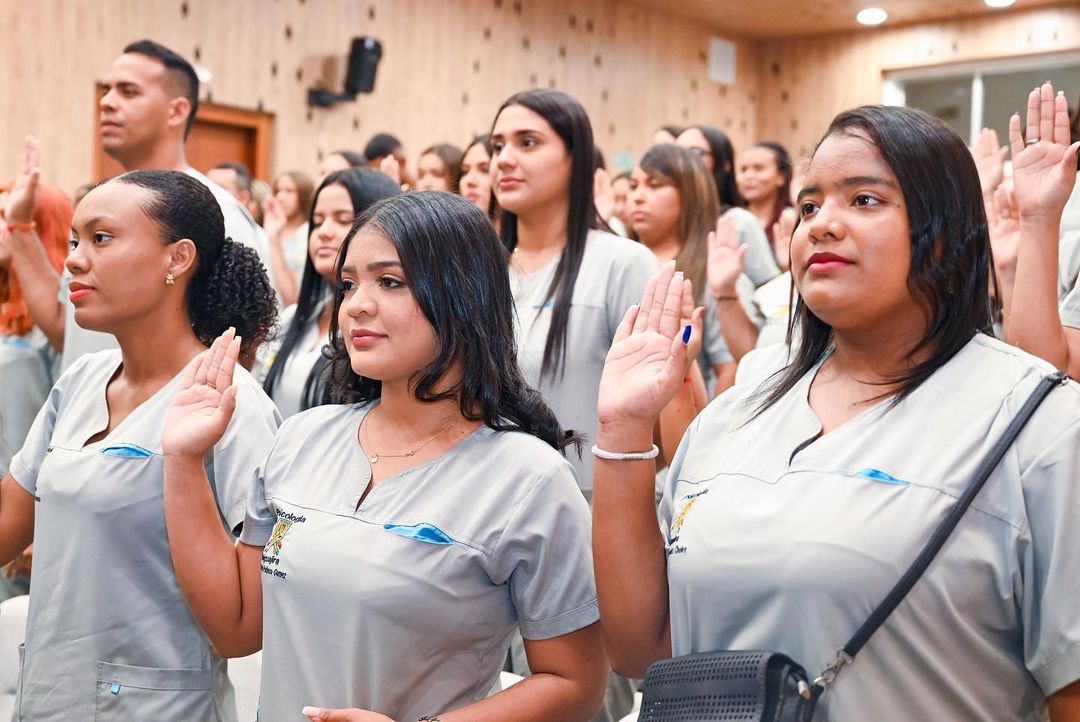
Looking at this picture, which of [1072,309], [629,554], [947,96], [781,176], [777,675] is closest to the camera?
[777,675]

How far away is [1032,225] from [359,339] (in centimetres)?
111

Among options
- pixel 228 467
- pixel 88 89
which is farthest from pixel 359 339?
pixel 88 89

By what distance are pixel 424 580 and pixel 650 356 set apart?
1.40 feet

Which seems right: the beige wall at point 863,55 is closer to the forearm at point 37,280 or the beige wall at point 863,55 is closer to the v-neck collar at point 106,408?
the forearm at point 37,280

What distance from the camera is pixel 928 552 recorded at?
1.29 m

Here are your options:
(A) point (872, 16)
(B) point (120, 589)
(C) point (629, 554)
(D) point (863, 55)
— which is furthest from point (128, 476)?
(D) point (863, 55)

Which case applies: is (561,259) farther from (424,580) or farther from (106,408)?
(424,580)

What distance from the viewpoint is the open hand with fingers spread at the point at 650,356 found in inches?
59.4

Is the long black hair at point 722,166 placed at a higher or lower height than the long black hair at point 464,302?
higher

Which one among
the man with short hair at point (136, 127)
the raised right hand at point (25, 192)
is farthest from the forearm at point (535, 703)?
the raised right hand at point (25, 192)

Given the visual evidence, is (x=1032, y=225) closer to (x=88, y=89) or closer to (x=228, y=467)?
(x=228, y=467)

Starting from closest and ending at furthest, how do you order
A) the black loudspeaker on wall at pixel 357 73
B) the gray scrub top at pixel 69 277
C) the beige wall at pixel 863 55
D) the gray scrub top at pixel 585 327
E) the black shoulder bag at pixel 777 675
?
the black shoulder bag at pixel 777 675 → the gray scrub top at pixel 585 327 → the gray scrub top at pixel 69 277 → the black loudspeaker on wall at pixel 357 73 → the beige wall at pixel 863 55

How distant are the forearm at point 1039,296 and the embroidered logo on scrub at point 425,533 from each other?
1.02 metres

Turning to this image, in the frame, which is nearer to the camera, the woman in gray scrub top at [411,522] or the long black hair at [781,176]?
the woman in gray scrub top at [411,522]
